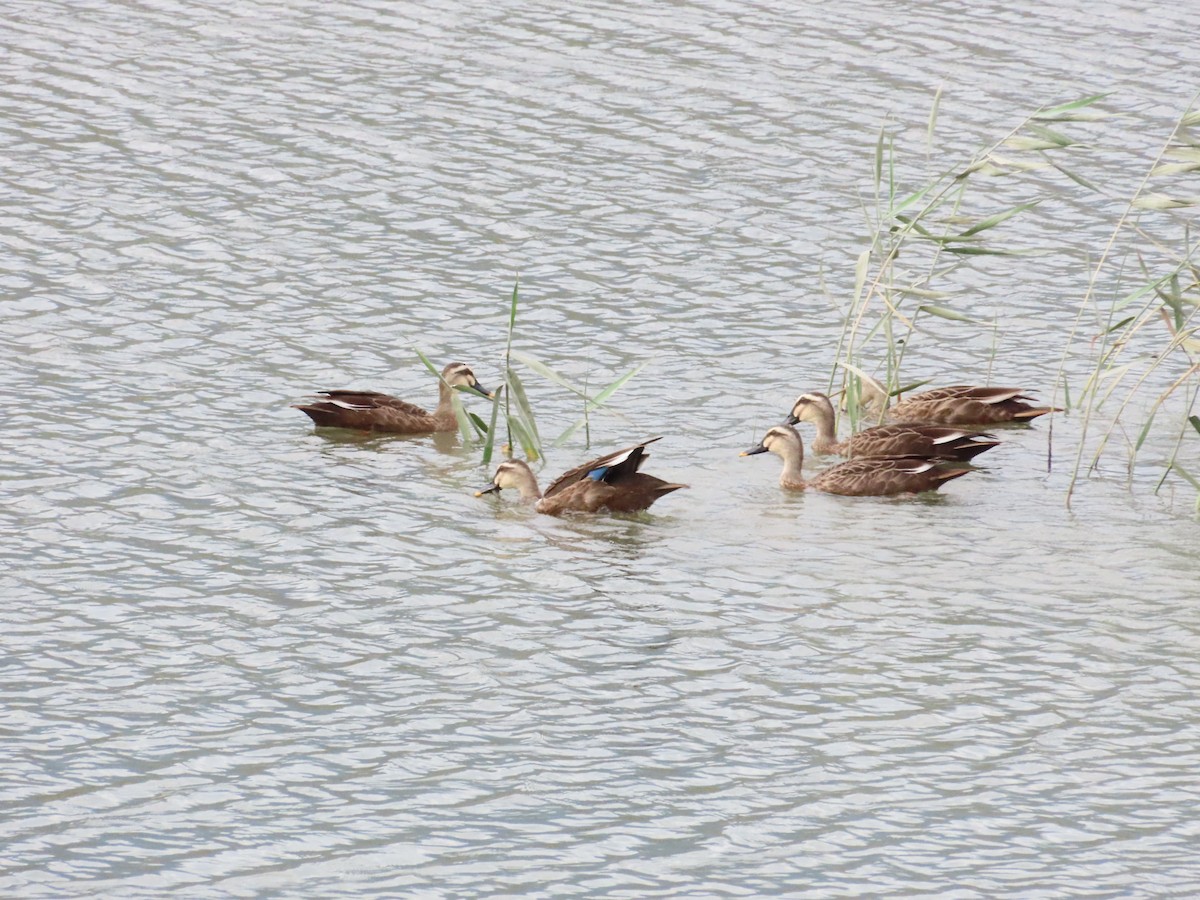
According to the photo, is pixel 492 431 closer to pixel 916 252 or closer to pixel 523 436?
pixel 523 436

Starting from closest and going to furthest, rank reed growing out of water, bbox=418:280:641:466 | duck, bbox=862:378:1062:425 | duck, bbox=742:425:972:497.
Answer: reed growing out of water, bbox=418:280:641:466 → duck, bbox=742:425:972:497 → duck, bbox=862:378:1062:425

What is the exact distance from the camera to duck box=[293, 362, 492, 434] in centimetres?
1708

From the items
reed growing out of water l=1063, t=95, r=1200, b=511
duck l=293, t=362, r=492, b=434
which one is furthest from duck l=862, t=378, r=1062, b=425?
duck l=293, t=362, r=492, b=434

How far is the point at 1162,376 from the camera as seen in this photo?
1931 centimetres

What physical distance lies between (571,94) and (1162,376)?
11.0 m

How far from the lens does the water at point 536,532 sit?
10.5 metres

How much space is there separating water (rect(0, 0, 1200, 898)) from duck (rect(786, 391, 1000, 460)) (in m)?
0.38

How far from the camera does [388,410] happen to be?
17359mm

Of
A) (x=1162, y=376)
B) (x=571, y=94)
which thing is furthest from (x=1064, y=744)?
(x=571, y=94)

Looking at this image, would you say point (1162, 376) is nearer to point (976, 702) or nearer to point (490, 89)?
point (976, 702)

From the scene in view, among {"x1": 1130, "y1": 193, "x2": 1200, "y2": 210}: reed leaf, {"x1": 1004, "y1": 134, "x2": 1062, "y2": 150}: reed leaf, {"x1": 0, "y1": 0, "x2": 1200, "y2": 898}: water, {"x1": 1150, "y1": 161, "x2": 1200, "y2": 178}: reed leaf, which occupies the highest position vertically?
{"x1": 1004, "y1": 134, "x2": 1062, "y2": 150}: reed leaf

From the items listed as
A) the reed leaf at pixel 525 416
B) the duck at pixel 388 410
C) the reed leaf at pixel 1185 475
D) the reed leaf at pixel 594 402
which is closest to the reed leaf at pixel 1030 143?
the reed leaf at pixel 1185 475

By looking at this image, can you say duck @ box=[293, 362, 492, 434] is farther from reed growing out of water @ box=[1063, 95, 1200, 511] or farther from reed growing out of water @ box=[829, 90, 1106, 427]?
reed growing out of water @ box=[1063, 95, 1200, 511]

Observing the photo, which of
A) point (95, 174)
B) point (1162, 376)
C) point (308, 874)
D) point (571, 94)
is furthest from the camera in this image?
point (571, 94)
